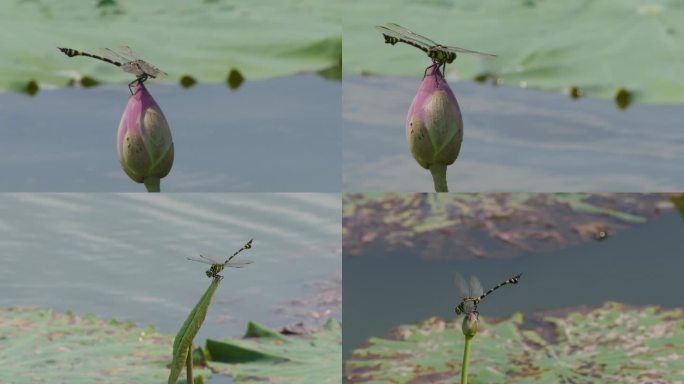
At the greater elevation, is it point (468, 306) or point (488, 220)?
point (488, 220)

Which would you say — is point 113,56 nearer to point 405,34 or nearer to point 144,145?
point 144,145

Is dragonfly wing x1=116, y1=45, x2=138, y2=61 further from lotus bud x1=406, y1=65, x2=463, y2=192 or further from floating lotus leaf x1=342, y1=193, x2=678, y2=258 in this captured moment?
floating lotus leaf x1=342, y1=193, x2=678, y2=258

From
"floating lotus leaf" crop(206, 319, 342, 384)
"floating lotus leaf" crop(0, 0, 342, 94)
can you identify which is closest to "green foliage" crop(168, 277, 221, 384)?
"floating lotus leaf" crop(206, 319, 342, 384)

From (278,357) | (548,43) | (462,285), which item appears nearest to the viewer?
(462,285)

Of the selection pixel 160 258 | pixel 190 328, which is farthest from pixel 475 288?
pixel 160 258

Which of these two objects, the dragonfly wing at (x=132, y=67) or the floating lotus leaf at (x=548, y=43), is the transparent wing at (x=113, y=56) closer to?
the dragonfly wing at (x=132, y=67)

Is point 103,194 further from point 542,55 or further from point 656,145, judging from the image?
point 656,145

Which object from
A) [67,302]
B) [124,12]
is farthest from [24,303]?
[124,12]
